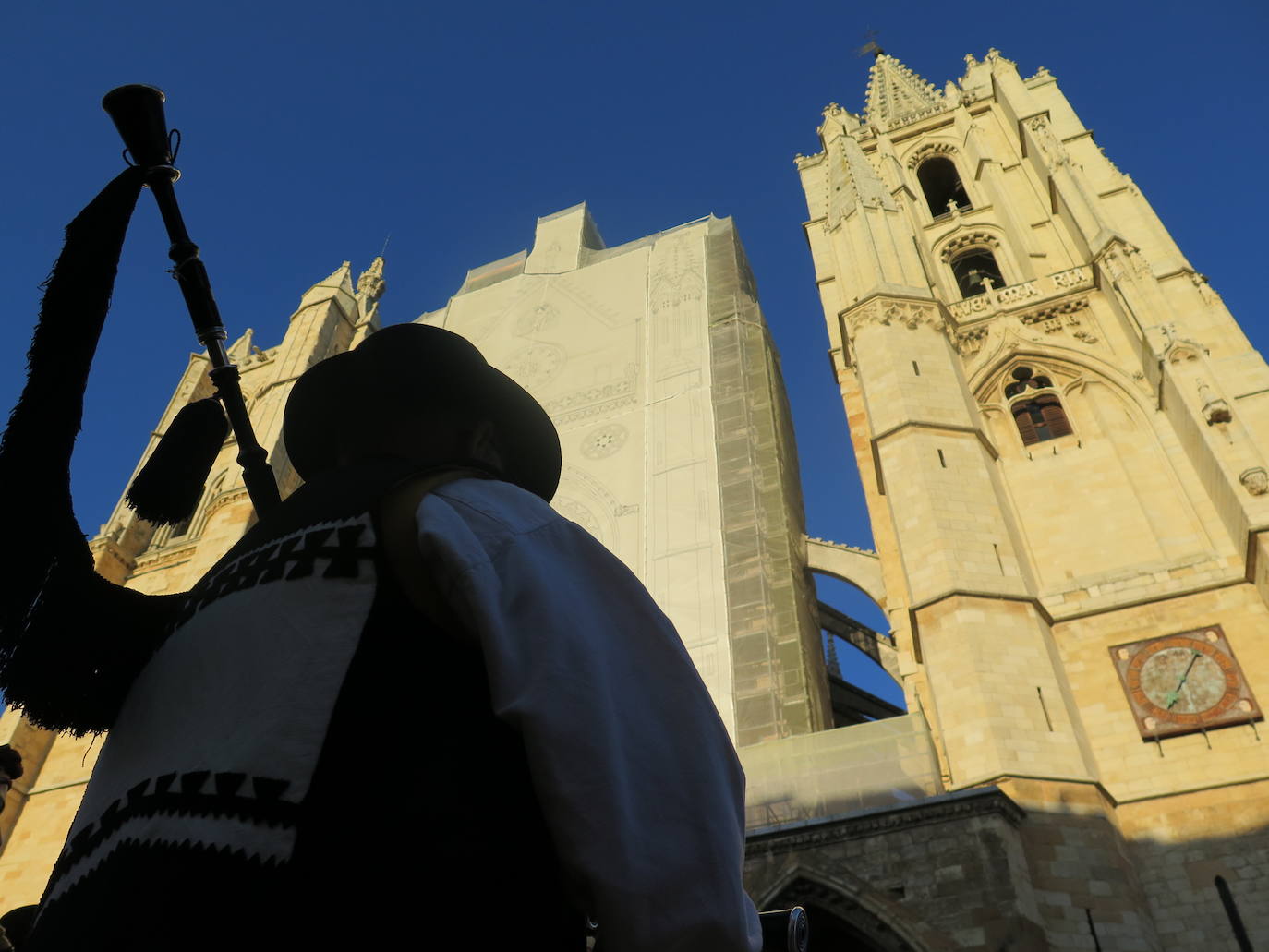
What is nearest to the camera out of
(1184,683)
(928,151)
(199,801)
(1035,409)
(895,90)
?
(199,801)

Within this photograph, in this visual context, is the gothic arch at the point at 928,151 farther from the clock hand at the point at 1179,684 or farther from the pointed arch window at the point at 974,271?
the clock hand at the point at 1179,684

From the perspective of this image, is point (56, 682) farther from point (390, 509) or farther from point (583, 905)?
point (583, 905)

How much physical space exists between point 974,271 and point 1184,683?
11.1 meters

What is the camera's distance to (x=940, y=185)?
24.7m

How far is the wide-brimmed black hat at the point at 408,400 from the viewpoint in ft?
5.71

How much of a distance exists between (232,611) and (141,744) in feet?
0.66

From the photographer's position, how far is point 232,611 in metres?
1.35

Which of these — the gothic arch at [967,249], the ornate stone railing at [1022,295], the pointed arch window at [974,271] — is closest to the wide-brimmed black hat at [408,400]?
the ornate stone railing at [1022,295]

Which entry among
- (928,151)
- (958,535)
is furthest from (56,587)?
(928,151)

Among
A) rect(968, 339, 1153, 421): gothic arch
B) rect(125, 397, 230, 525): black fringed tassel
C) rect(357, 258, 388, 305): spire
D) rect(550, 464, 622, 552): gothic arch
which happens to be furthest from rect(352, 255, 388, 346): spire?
rect(125, 397, 230, 525): black fringed tassel

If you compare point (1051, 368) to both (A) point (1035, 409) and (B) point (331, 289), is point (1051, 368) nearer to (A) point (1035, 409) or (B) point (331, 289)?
(A) point (1035, 409)

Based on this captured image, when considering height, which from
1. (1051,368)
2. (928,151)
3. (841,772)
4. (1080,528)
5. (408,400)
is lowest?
(408,400)

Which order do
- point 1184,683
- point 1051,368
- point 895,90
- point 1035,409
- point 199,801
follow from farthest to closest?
point 895,90, point 1051,368, point 1035,409, point 1184,683, point 199,801

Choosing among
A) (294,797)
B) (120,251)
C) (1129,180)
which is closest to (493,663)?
(294,797)
